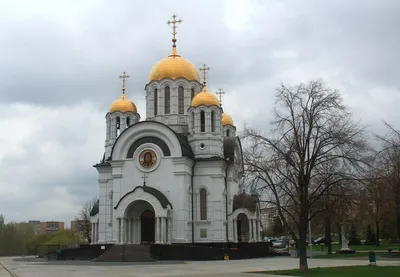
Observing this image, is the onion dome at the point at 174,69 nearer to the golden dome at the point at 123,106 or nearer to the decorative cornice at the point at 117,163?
the golden dome at the point at 123,106

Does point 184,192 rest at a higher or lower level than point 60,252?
higher

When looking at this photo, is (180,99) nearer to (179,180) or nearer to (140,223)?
(179,180)

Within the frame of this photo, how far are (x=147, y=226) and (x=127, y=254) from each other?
5205 mm

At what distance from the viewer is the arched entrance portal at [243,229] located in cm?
4435

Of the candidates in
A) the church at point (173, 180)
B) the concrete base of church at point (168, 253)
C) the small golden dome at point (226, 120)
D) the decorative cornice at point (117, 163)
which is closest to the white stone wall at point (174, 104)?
the church at point (173, 180)

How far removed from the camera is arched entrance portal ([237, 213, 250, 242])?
44.4m

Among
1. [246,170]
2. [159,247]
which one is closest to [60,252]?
[159,247]

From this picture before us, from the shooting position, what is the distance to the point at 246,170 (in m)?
23.2

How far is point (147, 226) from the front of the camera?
135ft

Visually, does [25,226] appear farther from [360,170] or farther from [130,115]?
[360,170]

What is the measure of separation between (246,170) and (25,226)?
75.8 m

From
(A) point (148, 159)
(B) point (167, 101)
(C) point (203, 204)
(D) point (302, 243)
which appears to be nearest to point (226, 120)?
(B) point (167, 101)

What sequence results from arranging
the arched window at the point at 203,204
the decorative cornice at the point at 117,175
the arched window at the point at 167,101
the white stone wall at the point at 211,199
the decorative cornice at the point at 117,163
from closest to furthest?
the white stone wall at the point at 211,199 → the arched window at the point at 203,204 → the decorative cornice at the point at 117,175 → the decorative cornice at the point at 117,163 → the arched window at the point at 167,101

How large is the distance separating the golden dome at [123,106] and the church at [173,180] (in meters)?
2.55
